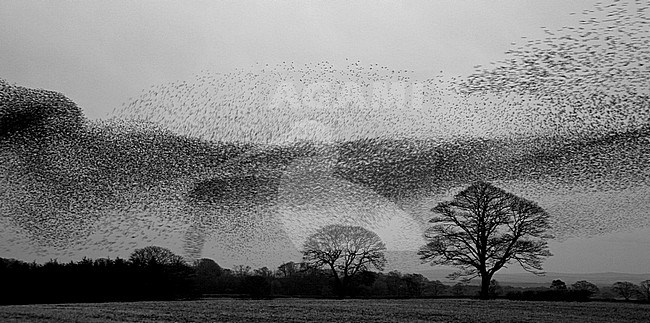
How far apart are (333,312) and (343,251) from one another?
1461 centimetres

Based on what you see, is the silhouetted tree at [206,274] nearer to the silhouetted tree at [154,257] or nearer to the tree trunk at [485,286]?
the silhouetted tree at [154,257]

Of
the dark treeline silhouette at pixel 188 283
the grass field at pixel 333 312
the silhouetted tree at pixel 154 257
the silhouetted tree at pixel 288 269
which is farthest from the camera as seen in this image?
the silhouetted tree at pixel 288 269

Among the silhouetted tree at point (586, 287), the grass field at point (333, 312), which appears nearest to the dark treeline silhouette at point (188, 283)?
the silhouetted tree at point (586, 287)

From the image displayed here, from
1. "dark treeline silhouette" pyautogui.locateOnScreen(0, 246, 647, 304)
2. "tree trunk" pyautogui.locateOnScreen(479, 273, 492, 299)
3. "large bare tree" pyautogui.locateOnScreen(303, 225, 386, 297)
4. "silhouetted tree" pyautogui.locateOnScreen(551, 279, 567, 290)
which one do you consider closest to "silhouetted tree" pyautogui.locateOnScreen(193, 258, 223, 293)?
"dark treeline silhouette" pyautogui.locateOnScreen(0, 246, 647, 304)

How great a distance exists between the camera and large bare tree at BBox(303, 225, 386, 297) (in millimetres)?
49125

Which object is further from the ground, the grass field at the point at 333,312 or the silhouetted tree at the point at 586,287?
the silhouetted tree at the point at 586,287

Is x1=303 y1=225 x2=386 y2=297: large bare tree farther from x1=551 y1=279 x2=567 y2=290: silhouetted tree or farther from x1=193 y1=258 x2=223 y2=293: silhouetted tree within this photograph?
x1=551 y1=279 x2=567 y2=290: silhouetted tree

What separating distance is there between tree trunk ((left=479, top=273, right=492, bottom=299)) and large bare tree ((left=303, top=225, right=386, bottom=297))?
7.14 m

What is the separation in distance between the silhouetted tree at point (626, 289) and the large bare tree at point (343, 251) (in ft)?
53.3

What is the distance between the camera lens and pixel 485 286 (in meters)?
47.2

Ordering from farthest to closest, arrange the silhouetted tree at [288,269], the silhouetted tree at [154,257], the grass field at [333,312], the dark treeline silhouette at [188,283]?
1. the silhouetted tree at [288,269]
2. the silhouetted tree at [154,257]
3. the dark treeline silhouette at [188,283]
4. the grass field at [333,312]

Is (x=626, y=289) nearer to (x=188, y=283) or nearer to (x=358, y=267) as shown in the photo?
(x=358, y=267)

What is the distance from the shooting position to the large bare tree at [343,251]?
49125 mm

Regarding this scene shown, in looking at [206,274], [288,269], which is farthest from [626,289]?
[206,274]
